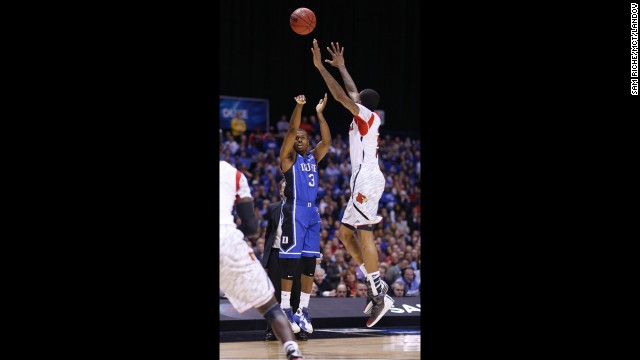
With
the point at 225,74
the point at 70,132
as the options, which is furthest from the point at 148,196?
the point at 225,74

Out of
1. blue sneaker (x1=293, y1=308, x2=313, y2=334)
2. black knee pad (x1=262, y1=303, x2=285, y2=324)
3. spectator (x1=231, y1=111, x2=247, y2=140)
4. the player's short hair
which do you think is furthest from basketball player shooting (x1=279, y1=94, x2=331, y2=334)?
spectator (x1=231, y1=111, x2=247, y2=140)

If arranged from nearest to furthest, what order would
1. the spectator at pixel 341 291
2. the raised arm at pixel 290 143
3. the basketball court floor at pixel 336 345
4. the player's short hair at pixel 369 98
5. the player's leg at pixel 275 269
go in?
the basketball court floor at pixel 336 345, the raised arm at pixel 290 143, the player's short hair at pixel 369 98, the player's leg at pixel 275 269, the spectator at pixel 341 291

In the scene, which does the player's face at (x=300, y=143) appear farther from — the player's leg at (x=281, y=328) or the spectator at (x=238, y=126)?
the spectator at (x=238, y=126)

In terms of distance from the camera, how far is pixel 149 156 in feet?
14.8

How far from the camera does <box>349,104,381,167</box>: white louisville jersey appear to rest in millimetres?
8141

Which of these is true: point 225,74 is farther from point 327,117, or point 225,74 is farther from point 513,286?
point 513,286

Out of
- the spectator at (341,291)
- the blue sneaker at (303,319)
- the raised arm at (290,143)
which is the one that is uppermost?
the raised arm at (290,143)

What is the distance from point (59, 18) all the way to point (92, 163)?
0.79m

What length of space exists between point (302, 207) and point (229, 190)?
2.94m

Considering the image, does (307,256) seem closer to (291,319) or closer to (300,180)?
(291,319)

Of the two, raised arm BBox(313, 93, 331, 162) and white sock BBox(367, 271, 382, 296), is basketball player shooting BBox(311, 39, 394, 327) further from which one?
raised arm BBox(313, 93, 331, 162)

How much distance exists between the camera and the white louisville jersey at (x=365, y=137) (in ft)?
26.7

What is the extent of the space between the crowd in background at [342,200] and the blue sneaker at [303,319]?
360cm

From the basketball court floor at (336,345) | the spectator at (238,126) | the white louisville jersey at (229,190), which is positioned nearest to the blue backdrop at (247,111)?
the spectator at (238,126)
